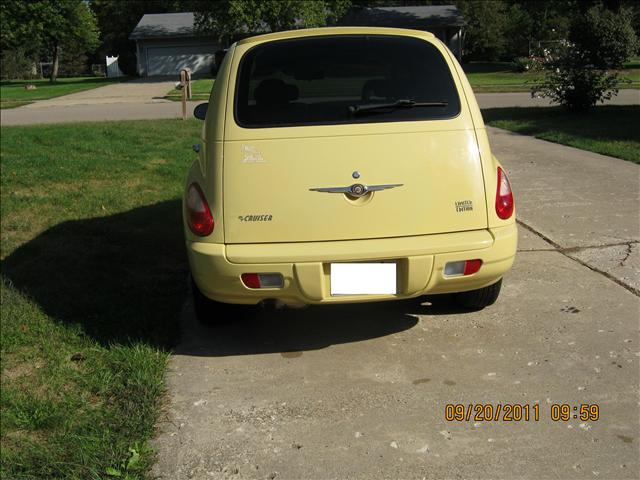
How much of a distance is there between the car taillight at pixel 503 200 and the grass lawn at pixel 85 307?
6.55 feet

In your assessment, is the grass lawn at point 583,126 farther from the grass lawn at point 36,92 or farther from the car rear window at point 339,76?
the grass lawn at point 36,92

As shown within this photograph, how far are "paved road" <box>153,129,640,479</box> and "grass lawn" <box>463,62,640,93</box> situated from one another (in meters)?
14.2

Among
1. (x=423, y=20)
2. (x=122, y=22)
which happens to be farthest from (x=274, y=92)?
(x=122, y=22)

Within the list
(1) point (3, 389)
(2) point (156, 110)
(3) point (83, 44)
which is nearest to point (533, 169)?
(1) point (3, 389)

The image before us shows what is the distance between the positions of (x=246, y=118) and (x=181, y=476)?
185 cm

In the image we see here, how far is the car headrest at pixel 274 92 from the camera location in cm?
371

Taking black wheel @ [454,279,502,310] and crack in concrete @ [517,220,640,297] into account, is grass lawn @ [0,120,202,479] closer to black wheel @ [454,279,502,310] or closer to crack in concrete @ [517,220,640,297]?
black wheel @ [454,279,502,310]

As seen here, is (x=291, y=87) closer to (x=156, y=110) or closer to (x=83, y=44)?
(x=156, y=110)

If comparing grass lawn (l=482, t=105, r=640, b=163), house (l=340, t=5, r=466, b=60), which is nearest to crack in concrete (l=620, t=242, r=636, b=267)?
grass lawn (l=482, t=105, r=640, b=163)

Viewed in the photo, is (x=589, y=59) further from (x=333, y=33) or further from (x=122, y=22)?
(x=122, y=22)

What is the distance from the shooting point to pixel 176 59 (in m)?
49.7

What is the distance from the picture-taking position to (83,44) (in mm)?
54094

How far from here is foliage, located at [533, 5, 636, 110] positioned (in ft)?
47.0
